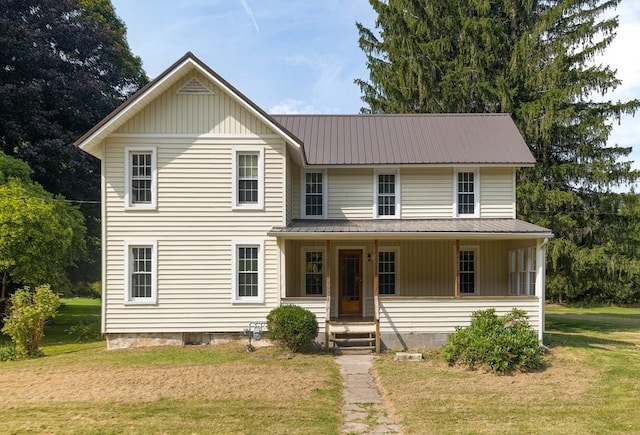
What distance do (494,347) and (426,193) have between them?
6703 mm

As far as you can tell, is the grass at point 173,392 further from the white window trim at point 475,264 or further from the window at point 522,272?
the window at point 522,272

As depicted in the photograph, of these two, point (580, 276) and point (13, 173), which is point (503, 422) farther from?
point (580, 276)

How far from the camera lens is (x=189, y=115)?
15734 mm

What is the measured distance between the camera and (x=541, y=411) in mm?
9219

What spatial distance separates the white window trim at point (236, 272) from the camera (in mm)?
15609

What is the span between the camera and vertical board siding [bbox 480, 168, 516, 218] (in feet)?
58.2

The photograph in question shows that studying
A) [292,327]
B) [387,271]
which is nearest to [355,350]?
[292,327]

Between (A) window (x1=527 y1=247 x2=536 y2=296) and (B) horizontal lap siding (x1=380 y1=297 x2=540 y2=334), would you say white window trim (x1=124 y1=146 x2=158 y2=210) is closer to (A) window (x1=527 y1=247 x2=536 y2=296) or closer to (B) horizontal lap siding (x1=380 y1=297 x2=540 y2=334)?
(B) horizontal lap siding (x1=380 y1=297 x2=540 y2=334)

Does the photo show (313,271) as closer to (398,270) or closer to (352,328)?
(398,270)

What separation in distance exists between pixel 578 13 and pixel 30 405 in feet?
98.2

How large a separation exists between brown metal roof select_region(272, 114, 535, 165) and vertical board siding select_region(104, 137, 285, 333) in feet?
10.3

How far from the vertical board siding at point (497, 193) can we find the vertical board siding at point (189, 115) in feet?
26.5

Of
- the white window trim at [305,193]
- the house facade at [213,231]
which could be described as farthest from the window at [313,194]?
the house facade at [213,231]

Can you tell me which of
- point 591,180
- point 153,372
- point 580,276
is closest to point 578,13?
point 591,180
